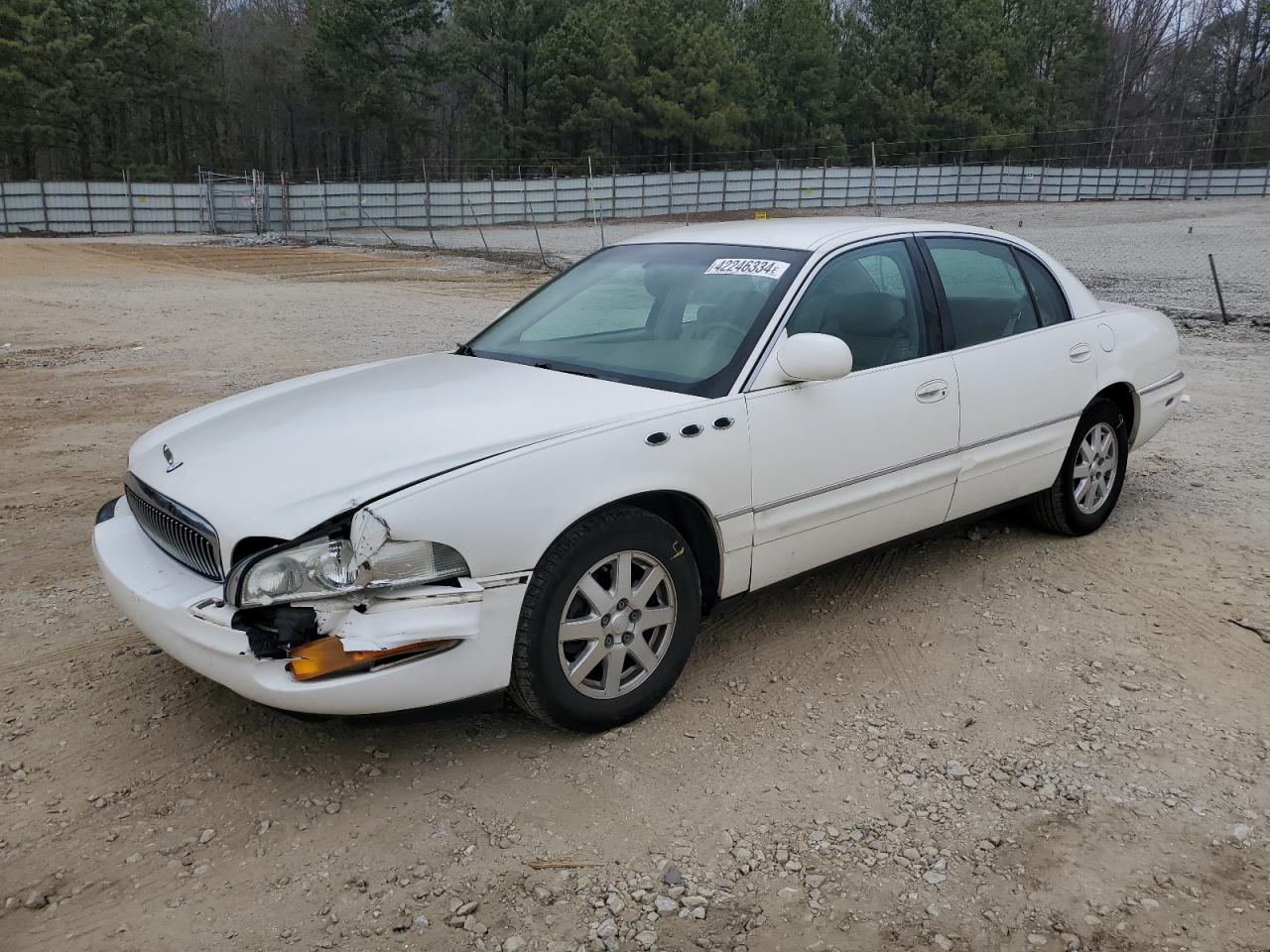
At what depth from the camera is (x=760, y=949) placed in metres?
2.38

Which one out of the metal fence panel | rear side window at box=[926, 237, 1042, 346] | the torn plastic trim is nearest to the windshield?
rear side window at box=[926, 237, 1042, 346]

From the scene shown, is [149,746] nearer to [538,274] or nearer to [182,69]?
[538,274]

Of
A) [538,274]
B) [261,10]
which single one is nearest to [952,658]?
[538,274]

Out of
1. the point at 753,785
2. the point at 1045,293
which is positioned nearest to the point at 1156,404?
the point at 1045,293

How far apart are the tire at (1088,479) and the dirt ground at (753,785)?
138mm

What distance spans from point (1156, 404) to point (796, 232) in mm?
2313

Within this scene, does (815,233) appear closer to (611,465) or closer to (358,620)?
(611,465)

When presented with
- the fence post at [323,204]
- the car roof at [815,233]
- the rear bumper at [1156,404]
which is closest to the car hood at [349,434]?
the car roof at [815,233]

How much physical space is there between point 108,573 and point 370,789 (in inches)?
42.8

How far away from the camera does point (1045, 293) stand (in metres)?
4.71

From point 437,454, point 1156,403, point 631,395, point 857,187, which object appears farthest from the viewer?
point 857,187

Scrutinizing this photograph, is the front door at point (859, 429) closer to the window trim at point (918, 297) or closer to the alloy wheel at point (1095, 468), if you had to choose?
the window trim at point (918, 297)

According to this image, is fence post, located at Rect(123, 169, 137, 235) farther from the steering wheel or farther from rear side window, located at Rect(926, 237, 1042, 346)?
the steering wheel

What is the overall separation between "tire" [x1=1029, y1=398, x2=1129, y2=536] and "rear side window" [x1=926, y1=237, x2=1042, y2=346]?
24.3 inches
